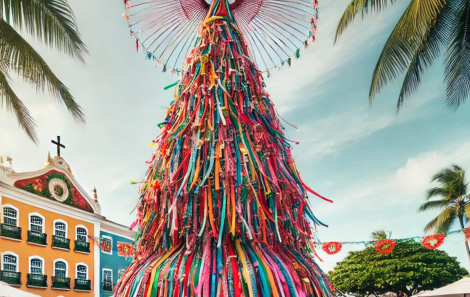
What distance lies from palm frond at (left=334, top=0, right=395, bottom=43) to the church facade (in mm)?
10087

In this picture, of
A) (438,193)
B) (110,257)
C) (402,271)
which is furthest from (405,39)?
(402,271)

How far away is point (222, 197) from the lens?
10.8 feet

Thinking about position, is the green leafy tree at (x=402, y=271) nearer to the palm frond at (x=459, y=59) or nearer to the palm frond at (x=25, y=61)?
the palm frond at (x=459, y=59)

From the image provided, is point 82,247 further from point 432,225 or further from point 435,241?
point 432,225

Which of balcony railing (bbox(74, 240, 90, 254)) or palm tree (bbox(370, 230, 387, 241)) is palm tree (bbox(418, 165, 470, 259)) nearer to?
palm tree (bbox(370, 230, 387, 241))

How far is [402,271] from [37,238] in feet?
61.6

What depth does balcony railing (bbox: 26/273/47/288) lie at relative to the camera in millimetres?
14812

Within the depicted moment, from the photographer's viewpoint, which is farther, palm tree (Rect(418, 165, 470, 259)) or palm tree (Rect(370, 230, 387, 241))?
palm tree (Rect(370, 230, 387, 241))

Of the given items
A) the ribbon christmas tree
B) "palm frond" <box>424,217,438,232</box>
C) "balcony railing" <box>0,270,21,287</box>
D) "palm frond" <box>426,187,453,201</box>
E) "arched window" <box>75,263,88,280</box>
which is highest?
"palm frond" <box>426,187,453,201</box>

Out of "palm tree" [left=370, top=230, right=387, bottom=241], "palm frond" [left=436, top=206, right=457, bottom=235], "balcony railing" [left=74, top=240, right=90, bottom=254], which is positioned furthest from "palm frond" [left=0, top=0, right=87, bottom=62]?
"palm tree" [left=370, top=230, right=387, bottom=241]

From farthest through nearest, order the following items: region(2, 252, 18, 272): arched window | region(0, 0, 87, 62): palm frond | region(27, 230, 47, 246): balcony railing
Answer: region(27, 230, 47, 246): balcony railing
region(2, 252, 18, 272): arched window
region(0, 0, 87, 62): palm frond

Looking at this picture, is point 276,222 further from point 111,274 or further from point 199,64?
point 111,274

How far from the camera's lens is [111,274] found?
18641 millimetres

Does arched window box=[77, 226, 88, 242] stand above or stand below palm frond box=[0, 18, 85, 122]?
below
